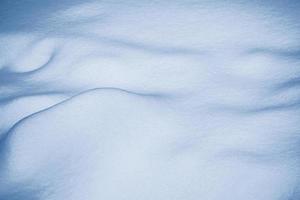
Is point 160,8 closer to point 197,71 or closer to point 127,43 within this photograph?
point 127,43

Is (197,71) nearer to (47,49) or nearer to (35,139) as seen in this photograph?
(35,139)

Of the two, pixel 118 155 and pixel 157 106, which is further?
pixel 157 106

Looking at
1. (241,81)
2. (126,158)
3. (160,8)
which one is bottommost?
(126,158)

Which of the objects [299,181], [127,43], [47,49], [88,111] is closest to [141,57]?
[127,43]

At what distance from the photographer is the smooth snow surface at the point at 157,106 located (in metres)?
0.74

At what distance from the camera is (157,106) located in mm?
918

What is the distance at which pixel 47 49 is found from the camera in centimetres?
132

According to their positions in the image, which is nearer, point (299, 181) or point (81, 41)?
point (299, 181)

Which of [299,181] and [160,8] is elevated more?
[160,8]

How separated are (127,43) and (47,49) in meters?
0.42

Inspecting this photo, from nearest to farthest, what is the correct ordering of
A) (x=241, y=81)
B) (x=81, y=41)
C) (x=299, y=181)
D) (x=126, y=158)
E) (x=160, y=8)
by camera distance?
1. (x=299, y=181)
2. (x=126, y=158)
3. (x=241, y=81)
4. (x=81, y=41)
5. (x=160, y=8)

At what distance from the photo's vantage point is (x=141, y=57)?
1176 millimetres

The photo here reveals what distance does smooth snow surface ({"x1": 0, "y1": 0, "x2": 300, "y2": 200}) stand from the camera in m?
0.74

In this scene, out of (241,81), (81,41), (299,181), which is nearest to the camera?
(299,181)
